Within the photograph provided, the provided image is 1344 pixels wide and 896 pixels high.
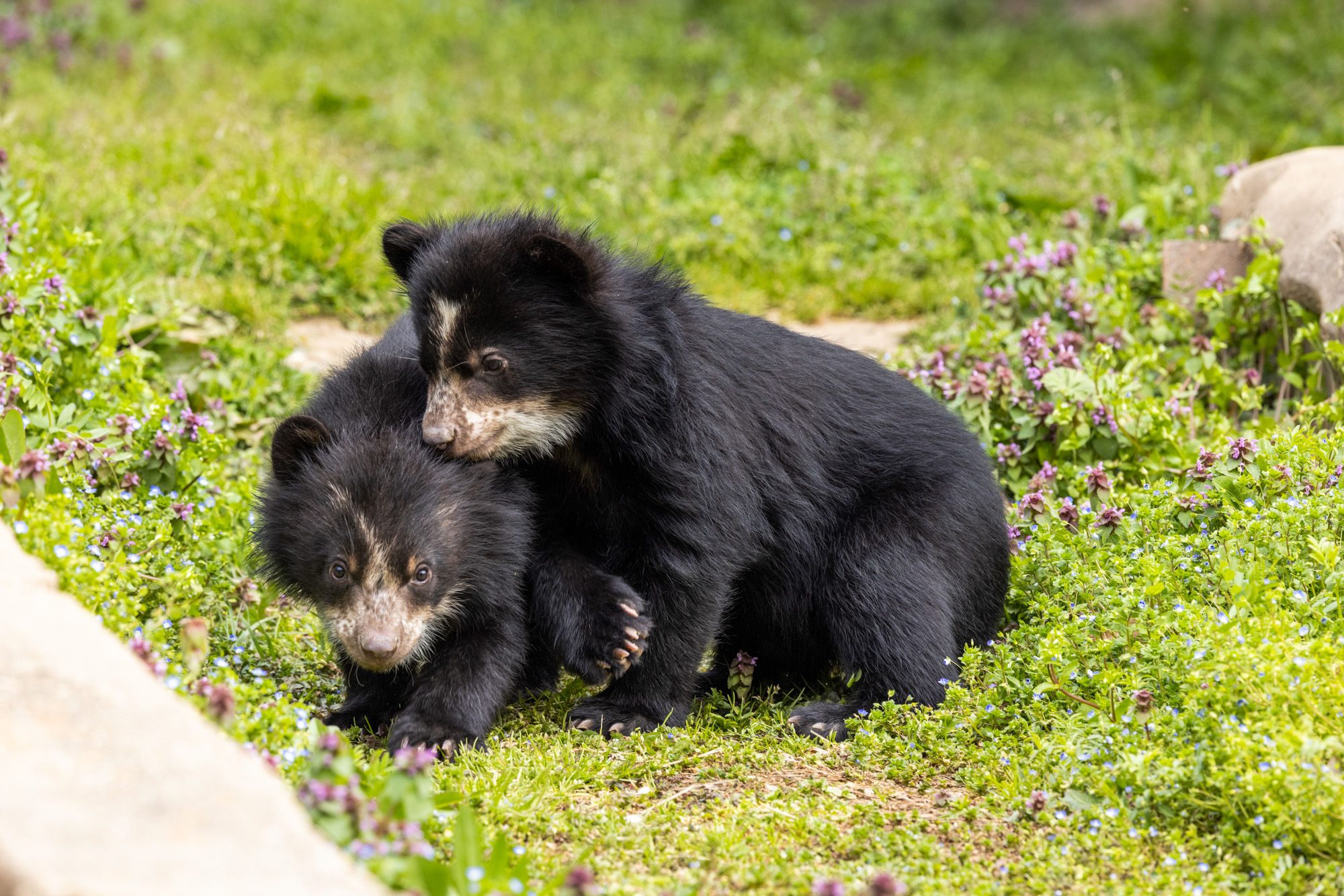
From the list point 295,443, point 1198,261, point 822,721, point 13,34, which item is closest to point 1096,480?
point 822,721

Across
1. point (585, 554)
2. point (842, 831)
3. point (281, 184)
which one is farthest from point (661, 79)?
point (842, 831)

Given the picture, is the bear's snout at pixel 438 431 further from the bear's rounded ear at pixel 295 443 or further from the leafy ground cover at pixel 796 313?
the leafy ground cover at pixel 796 313

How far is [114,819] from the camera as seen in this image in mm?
2467

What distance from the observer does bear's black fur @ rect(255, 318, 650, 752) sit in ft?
13.6

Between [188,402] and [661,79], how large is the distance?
6.70m

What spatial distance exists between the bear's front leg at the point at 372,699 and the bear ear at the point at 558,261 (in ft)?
4.53

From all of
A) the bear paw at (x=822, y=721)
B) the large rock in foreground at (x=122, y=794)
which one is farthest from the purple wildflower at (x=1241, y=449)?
the large rock in foreground at (x=122, y=794)

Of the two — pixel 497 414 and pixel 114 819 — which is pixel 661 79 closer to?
pixel 497 414

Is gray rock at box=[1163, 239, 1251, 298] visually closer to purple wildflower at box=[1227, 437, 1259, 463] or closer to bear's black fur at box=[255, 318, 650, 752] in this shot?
purple wildflower at box=[1227, 437, 1259, 463]

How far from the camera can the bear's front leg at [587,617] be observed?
14.5 feet

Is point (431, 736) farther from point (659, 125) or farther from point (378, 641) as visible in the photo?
point (659, 125)

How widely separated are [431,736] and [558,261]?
5.02 feet

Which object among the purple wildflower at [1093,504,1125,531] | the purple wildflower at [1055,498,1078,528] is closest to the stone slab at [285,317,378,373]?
the purple wildflower at [1055,498,1078,528]

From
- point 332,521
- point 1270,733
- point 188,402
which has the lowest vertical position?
point 188,402
